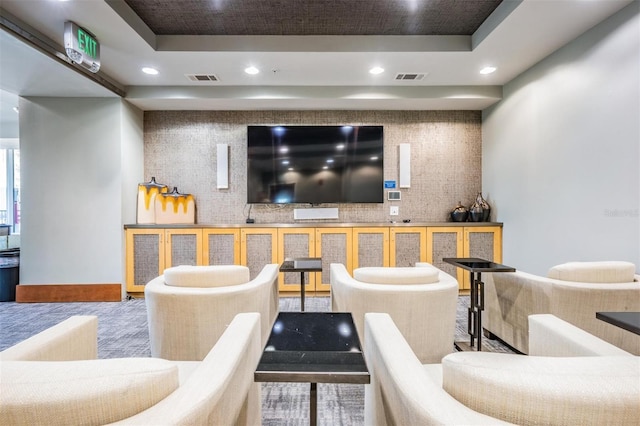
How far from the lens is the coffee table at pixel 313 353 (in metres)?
0.92

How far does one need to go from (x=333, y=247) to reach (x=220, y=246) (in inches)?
58.3

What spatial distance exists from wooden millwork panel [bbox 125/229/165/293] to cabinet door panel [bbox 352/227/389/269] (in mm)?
2517

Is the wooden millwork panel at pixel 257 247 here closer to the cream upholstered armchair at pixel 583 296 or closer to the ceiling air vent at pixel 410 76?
the ceiling air vent at pixel 410 76

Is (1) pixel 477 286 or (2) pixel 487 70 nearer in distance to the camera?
(1) pixel 477 286

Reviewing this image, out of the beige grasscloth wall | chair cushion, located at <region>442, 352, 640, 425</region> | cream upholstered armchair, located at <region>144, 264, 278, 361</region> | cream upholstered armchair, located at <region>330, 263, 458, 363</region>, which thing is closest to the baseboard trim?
the beige grasscloth wall

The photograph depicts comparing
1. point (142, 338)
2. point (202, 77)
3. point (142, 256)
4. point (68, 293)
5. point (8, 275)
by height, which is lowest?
point (142, 338)

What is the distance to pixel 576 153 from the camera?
9.90 ft

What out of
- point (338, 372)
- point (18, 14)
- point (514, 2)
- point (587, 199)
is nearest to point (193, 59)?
point (18, 14)

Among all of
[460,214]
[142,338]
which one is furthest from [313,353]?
[460,214]

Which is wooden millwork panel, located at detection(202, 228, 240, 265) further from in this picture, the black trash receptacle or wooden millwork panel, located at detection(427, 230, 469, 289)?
wooden millwork panel, located at detection(427, 230, 469, 289)

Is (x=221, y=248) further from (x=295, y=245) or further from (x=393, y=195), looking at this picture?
(x=393, y=195)

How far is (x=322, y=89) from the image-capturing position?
4168 millimetres

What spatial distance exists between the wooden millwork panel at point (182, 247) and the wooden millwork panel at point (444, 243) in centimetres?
303

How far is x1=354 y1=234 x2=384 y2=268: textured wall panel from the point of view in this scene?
168 inches
